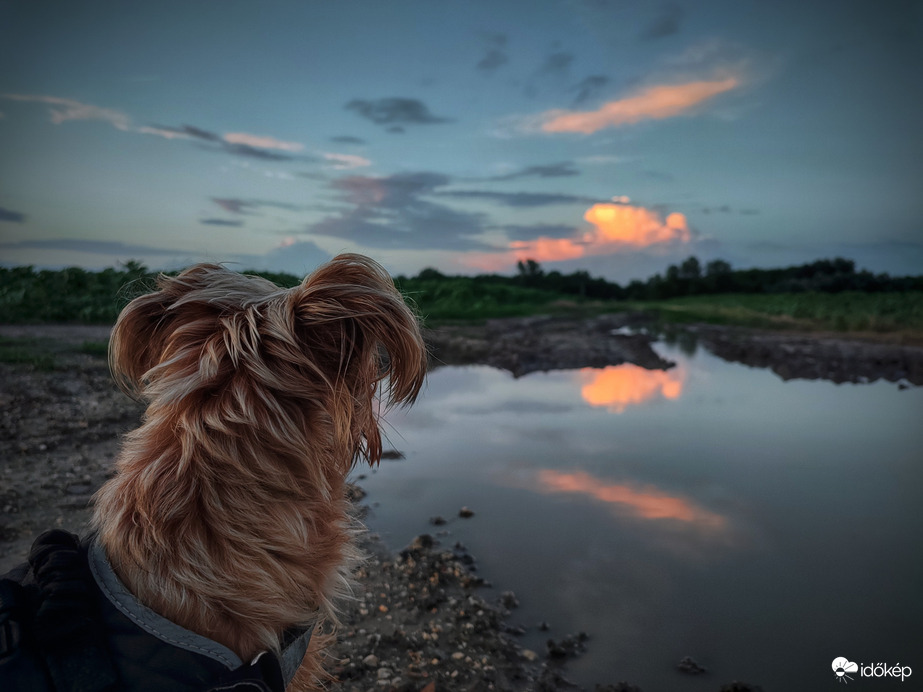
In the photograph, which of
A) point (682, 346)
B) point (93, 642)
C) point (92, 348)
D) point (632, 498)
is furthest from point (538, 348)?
point (93, 642)

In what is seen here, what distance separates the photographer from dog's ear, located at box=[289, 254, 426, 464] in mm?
1533

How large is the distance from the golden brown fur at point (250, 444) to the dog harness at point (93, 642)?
8 centimetres

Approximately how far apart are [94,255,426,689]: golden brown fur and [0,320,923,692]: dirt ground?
0.63 m

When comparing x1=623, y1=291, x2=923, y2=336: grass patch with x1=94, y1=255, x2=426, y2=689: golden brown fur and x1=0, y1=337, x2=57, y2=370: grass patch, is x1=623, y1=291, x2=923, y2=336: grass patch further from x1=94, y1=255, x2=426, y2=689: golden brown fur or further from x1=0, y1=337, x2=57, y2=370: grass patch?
x1=0, y1=337, x2=57, y2=370: grass patch

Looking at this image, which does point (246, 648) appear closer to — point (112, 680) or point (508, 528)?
point (112, 680)

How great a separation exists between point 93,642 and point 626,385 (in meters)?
12.3

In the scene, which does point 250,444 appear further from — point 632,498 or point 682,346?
point 682,346

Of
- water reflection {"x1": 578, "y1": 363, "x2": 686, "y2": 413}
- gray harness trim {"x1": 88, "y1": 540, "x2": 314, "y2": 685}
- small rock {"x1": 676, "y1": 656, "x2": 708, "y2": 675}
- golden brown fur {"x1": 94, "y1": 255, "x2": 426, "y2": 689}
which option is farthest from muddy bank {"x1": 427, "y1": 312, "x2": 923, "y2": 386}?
gray harness trim {"x1": 88, "y1": 540, "x2": 314, "y2": 685}

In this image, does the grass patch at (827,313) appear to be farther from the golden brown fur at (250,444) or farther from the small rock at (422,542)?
the golden brown fur at (250,444)

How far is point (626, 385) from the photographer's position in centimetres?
1247

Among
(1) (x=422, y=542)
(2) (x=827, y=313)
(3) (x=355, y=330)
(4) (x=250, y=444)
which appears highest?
(2) (x=827, y=313)

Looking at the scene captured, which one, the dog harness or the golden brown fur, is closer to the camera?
the dog harness

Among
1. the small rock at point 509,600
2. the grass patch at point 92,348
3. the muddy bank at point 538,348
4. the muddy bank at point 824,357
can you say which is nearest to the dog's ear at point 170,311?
the small rock at point 509,600

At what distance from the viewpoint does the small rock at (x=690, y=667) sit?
3541 millimetres
